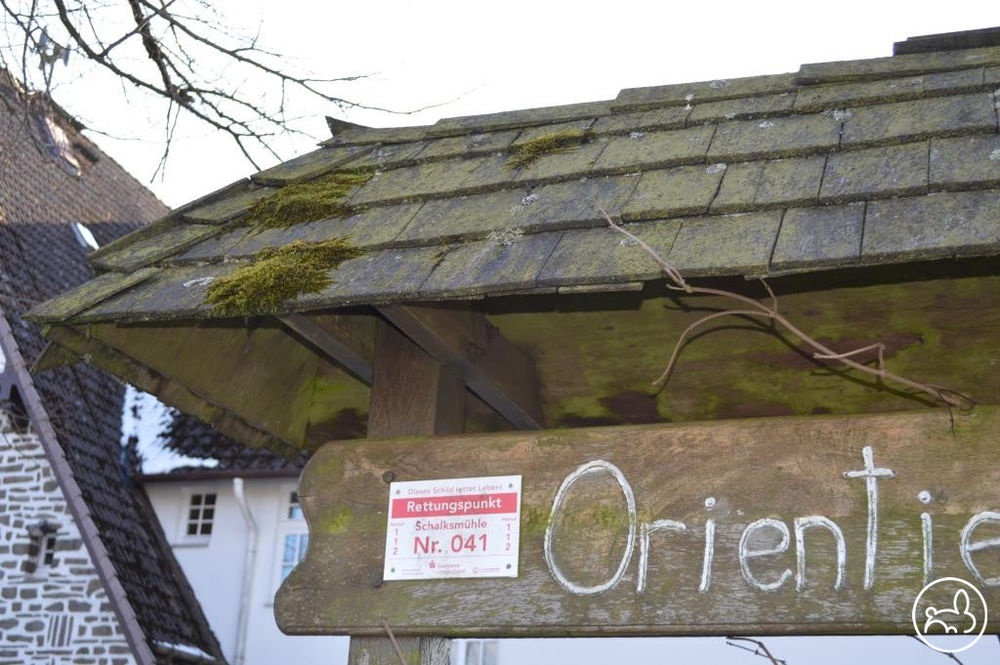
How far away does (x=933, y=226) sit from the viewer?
2520 millimetres

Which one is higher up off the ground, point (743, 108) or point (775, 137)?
point (743, 108)

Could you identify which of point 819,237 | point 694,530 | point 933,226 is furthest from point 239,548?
point 933,226

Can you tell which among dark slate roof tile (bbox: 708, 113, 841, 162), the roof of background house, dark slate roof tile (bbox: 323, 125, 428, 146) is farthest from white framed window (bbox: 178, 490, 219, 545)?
dark slate roof tile (bbox: 708, 113, 841, 162)

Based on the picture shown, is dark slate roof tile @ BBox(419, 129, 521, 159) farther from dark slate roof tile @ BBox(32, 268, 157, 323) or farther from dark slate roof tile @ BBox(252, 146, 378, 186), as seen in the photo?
dark slate roof tile @ BBox(32, 268, 157, 323)

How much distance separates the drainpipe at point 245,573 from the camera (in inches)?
499

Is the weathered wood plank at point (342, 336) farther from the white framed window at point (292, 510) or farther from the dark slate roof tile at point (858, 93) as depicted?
the white framed window at point (292, 510)

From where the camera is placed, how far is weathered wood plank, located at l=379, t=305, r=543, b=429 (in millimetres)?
3108

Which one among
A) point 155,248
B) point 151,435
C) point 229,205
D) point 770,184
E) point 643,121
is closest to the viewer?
point 770,184

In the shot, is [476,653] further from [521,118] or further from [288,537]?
[521,118]

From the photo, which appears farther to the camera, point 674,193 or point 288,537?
point 288,537

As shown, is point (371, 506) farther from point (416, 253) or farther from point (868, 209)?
point (868, 209)

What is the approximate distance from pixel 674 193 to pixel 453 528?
0.96m

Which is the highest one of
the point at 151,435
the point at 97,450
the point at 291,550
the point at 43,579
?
the point at 151,435
